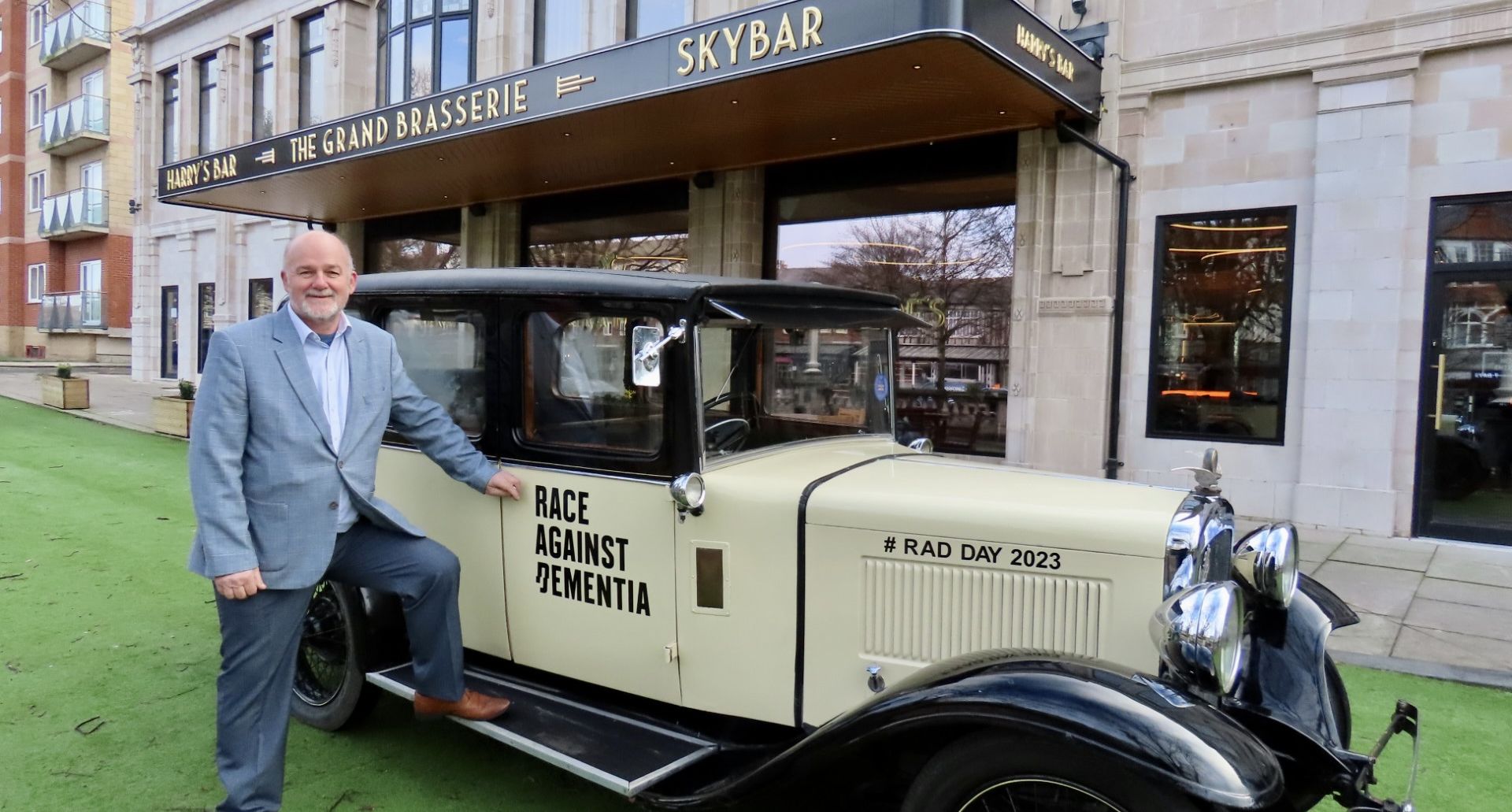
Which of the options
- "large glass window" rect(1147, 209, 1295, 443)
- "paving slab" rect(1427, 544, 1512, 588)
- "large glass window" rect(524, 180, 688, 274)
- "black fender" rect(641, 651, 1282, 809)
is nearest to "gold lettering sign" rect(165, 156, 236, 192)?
"large glass window" rect(524, 180, 688, 274)

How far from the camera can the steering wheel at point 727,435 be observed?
2.90 meters

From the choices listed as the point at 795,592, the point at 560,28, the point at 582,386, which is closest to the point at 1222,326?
the point at 795,592

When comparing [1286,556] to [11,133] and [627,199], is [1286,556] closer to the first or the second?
[627,199]

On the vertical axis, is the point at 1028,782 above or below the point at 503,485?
below

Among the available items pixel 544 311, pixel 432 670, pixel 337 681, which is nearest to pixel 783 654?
pixel 432 670

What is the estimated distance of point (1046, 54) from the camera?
7.57m

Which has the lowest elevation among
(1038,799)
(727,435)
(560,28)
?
(1038,799)

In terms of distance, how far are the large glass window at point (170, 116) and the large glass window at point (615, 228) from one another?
12994mm

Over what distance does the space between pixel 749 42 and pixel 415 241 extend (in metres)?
10.0

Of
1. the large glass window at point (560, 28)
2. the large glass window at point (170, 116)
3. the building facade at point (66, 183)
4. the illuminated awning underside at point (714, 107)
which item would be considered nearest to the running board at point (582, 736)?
the illuminated awning underside at point (714, 107)

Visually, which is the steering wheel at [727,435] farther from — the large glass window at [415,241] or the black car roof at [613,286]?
the large glass window at [415,241]

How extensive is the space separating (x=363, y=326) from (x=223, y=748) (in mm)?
1353

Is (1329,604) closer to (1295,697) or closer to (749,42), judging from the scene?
(1295,697)

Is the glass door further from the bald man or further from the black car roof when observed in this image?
the bald man
